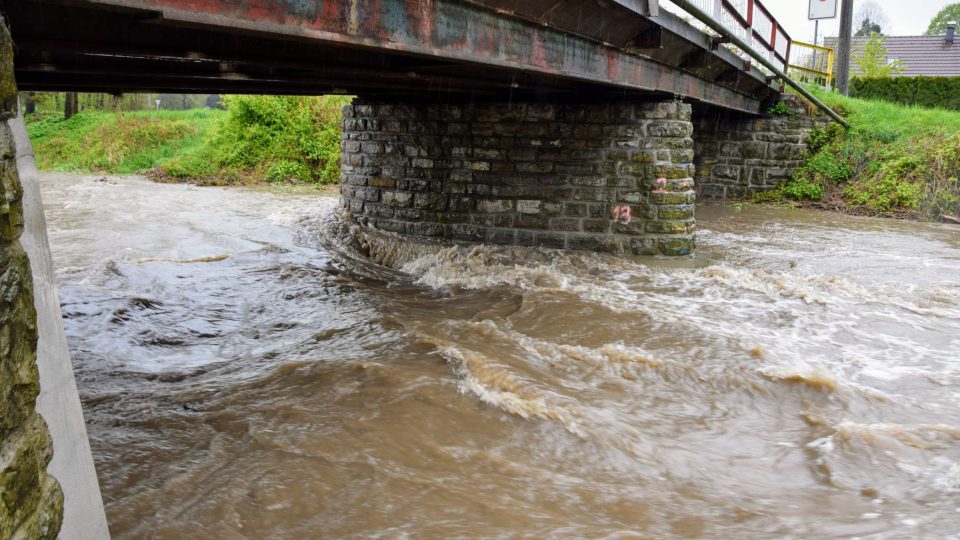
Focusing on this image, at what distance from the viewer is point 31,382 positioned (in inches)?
83.1

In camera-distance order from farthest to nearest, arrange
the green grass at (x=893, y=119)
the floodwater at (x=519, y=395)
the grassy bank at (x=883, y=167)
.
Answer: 1. the green grass at (x=893, y=119)
2. the grassy bank at (x=883, y=167)
3. the floodwater at (x=519, y=395)

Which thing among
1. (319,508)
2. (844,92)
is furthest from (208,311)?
(844,92)

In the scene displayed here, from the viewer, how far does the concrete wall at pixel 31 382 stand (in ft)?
6.49

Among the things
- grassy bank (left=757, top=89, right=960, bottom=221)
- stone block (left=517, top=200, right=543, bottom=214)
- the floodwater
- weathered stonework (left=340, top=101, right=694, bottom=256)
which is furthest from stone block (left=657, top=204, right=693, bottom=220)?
grassy bank (left=757, top=89, right=960, bottom=221)

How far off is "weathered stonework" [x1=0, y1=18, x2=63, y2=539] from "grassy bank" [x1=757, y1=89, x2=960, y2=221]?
16.8 meters

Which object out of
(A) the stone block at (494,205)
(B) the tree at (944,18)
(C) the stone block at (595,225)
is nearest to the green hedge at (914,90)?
(C) the stone block at (595,225)

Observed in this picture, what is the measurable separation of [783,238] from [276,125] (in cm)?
1549

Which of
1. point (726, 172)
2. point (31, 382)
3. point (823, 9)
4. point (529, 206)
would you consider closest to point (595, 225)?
point (529, 206)

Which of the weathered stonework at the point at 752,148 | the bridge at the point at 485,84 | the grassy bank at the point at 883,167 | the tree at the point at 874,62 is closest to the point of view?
the bridge at the point at 485,84

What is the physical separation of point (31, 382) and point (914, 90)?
26409mm

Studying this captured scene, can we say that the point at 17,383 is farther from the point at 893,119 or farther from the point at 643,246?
the point at 893,119

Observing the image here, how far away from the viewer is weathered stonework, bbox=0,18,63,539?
1.96 meters

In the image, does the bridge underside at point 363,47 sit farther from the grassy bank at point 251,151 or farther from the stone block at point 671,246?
the grassy bank at point 251,151

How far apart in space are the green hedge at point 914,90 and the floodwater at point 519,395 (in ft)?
53.1
